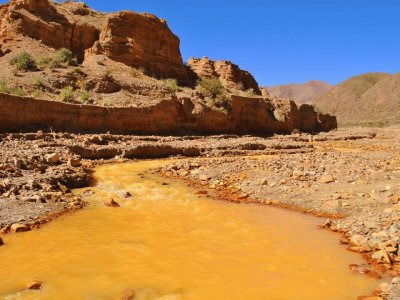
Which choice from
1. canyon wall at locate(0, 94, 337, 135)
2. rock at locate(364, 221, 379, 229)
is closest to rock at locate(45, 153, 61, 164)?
canyon wall at locate(0, 94, 337, 135)

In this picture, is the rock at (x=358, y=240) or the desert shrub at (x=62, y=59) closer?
the rock at (x=358, y=240)

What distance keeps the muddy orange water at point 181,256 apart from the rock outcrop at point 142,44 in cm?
2245

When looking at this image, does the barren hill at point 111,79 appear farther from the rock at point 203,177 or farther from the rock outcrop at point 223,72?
the rock at point 203,177

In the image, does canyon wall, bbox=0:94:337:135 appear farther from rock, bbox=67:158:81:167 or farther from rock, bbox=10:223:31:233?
rock, bbox=10:223:31:233

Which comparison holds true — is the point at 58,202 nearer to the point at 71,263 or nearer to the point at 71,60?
the point at 71,263

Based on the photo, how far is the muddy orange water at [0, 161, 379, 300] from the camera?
17.5ft

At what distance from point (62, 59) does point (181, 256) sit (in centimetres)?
2221

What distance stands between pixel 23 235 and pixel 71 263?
168 cm

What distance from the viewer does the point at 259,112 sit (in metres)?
30.1

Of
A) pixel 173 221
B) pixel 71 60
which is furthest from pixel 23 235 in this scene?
pixel 71 60

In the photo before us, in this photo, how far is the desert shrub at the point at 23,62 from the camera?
78.1 ft

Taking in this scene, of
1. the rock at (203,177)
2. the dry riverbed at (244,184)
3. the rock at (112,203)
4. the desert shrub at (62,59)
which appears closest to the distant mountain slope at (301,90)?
the desert shrub at (62,59)

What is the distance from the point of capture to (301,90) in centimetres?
16550

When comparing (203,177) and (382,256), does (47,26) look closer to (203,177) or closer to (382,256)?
(203,177)
